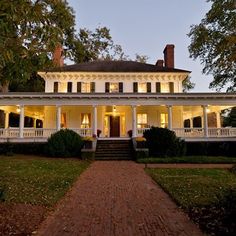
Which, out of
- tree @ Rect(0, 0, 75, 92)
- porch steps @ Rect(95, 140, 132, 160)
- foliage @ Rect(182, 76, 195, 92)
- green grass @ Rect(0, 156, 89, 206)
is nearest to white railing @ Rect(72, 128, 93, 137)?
porch steps @ Rect(95, 140, 132, 160)

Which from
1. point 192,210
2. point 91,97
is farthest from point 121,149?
point 192,210

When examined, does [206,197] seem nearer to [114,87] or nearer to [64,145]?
[64,145]

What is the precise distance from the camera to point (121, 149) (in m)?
20.3

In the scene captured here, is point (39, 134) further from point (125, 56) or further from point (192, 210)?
point (125, 56)

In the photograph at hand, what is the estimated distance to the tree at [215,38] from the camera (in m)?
26.8

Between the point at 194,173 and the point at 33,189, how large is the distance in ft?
24.2

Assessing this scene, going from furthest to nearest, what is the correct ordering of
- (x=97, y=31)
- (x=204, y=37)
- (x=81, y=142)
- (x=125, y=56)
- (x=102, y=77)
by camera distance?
(x=125, y=56)
(x=97, y=31)
(x=204, y=37)
(x=102, y=77)
(x=81, y=142)

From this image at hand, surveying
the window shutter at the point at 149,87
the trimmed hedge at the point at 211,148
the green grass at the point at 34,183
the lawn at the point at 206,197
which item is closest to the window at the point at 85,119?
the window shutter at the point at 149,87

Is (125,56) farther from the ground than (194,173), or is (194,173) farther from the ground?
(125,56)

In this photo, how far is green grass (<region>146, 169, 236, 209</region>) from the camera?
728cm

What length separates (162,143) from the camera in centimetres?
1866

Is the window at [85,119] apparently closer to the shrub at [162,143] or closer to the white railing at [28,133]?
the white railing at [28,133]

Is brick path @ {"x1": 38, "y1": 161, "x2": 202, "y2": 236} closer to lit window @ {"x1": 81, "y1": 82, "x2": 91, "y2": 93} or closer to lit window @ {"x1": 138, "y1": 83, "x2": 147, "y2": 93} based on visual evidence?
lit window @ {"x1": 81, "y1": 82, "x2": 91, "y2": 93}

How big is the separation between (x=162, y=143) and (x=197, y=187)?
376 inches
